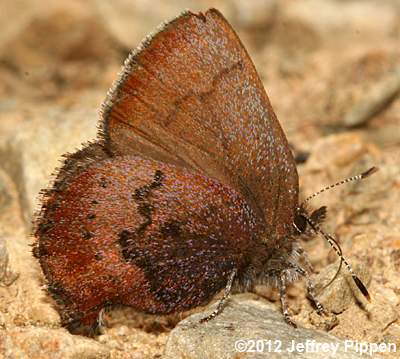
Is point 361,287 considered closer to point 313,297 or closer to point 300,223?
point 313,297

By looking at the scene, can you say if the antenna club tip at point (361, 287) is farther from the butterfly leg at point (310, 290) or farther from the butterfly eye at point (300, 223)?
the butterfly eye at point (300, 223)

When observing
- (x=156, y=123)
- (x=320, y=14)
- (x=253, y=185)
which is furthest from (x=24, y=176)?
(x=320, y=14)

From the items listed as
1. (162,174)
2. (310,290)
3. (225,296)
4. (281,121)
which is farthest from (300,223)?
(281,121)

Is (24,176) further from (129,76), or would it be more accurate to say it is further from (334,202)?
(334,202)

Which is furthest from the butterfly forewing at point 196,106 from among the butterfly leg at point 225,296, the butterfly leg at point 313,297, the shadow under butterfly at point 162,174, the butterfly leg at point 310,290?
the butterfly leg at point 313,297

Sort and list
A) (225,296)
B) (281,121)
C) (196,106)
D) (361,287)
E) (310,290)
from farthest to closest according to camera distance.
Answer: (281,121) → (310,290) → (225,296) → (361,287) → (196,106)

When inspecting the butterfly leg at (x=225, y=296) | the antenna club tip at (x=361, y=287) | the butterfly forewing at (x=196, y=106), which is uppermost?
the butterfly forewing at (x=196, y=106)

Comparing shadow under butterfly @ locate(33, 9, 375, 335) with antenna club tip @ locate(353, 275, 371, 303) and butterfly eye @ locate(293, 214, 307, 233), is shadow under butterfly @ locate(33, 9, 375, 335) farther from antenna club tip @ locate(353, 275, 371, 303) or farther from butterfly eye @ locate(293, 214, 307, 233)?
butterfly eye @ locate(293, 214, 307, 233)
